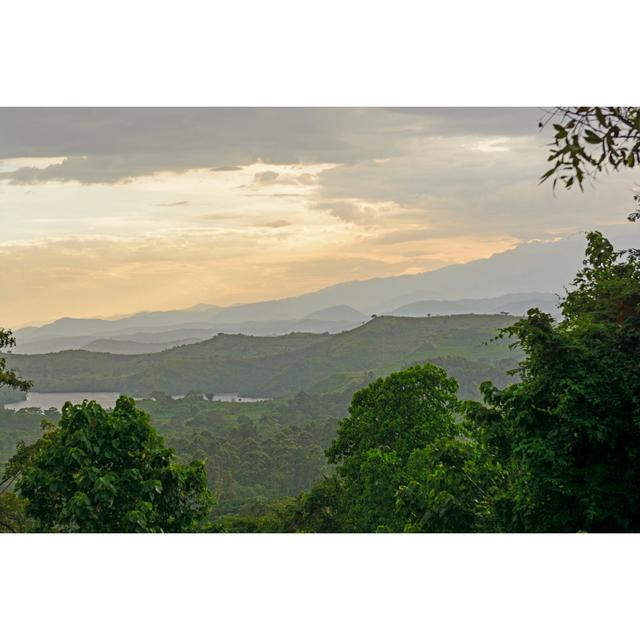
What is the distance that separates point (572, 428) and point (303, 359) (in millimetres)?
15989

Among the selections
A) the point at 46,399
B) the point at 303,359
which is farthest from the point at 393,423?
the point at 303,359

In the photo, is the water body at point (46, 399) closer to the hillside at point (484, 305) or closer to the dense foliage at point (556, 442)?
the hillside at point (484, 305)

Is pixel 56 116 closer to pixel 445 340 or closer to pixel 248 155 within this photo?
pixel 248 155

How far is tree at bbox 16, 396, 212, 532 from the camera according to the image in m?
5.07

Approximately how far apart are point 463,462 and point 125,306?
17.6 feet

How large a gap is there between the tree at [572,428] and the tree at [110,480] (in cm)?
242

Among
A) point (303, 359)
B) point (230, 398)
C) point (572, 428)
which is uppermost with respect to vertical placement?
Answer: point (572, 428)

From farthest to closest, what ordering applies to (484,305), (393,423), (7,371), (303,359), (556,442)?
1. (303,359)
2. (484,305)
3. (393,423)
4. (7,371)
5. (556,442)

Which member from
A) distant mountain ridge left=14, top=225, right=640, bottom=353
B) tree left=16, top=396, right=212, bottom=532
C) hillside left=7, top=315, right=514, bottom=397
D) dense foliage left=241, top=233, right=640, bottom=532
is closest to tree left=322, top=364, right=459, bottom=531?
distant mountain ridge left=14, top=225, right=640, bottom=353

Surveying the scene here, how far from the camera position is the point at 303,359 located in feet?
68.5

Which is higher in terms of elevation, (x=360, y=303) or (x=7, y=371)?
(x=360, y=303)

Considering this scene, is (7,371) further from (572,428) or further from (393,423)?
(572,428)

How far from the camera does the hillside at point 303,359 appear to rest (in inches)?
607

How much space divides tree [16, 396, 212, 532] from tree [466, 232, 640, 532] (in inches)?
95.4
